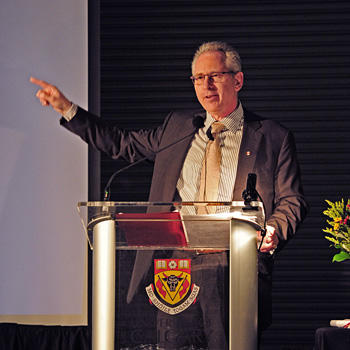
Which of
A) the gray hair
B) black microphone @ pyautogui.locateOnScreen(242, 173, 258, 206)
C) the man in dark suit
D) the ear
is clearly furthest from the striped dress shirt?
black microphone @ pyautogui.locateOnScreen(242, 173, 258, 206)

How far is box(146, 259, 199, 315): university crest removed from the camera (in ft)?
7.22

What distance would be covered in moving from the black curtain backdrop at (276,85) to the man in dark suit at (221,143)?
2.76 ft

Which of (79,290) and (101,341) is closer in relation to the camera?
(101,341)

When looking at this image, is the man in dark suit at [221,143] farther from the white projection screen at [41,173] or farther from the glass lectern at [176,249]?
the glass lectern at [176,249]

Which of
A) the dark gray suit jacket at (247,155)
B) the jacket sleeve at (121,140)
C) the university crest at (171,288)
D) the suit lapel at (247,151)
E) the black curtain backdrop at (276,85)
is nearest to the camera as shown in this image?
the university crest at (171,288)

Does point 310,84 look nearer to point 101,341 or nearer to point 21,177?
point 21,177

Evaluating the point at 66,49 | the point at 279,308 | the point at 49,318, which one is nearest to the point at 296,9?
the point at 66,49

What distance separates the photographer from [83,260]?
14.3ft

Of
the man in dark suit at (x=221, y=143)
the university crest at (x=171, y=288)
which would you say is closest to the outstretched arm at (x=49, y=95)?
the man in dark suit at (x=221, y=143)

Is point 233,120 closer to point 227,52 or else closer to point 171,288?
point 227,52

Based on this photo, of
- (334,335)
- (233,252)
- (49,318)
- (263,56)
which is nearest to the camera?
(233,252)

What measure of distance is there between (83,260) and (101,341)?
2.18 meters

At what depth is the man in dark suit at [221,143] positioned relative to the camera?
3.48m

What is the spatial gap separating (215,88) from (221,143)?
1.08ft
